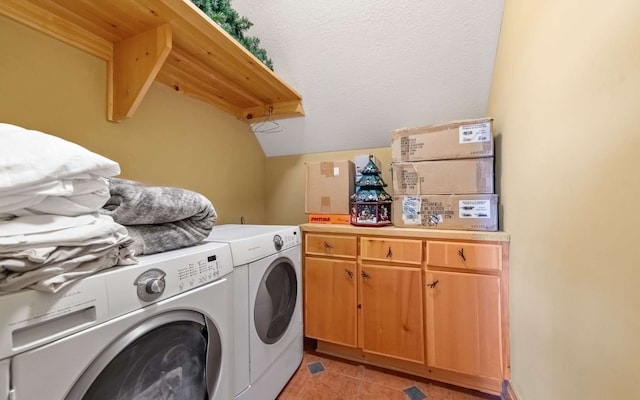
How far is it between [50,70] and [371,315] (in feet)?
6.20

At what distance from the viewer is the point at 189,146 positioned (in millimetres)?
1710

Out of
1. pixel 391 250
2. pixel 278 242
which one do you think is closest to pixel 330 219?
pixel 391 250

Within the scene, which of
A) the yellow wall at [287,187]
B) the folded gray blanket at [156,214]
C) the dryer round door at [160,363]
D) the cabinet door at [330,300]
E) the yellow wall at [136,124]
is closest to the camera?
the dryer round door at [160,363]

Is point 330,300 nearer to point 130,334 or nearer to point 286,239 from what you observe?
point 286,239

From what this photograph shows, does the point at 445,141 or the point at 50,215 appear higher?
the point at 445,141

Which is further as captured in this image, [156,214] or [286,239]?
[286,239]

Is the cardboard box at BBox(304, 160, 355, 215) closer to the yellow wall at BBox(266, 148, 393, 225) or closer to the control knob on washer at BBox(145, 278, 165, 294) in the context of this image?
the yellow wall at BBox(266, 148, 393, 225)

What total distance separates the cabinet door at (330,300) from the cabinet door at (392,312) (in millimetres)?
75

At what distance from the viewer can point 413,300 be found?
1494mm

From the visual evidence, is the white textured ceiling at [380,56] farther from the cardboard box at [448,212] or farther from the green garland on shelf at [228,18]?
the cardboard box at [448,212]

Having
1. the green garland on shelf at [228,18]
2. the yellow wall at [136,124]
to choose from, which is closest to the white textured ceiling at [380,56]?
the green garland on shelf at [228,18]

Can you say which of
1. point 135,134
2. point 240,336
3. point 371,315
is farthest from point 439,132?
point 135,134

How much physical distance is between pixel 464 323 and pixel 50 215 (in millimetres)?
1658

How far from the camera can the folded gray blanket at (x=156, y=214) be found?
82 centimetres
